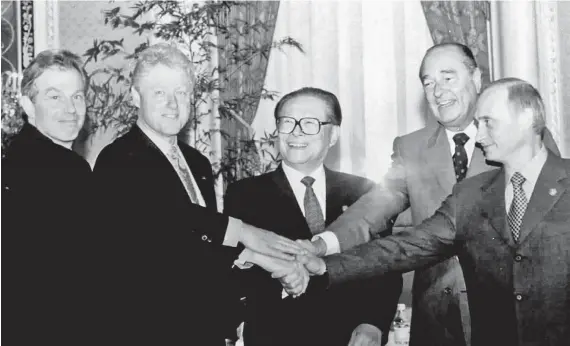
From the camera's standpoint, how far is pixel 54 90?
286 centimetres

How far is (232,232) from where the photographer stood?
2.89 m

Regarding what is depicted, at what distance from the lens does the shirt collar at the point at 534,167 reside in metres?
2.53

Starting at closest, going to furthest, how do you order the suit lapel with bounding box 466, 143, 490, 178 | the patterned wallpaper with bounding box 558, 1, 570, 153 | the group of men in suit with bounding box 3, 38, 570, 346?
1. the group of men in suit with bounding box 3, 38, 570, 346
2. the suit lapel with bounding box 466, 143, 490, 178
3. the patterned wallpaper with bounding box 558, 1, 570, 153

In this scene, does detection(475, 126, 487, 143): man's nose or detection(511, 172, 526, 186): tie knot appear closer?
detection(511, 172, 526, 186): tie knot

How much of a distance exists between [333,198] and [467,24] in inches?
114

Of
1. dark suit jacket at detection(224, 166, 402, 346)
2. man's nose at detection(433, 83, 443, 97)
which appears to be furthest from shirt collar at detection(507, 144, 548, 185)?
dark suit jacket at detection(224, 166, 402, 346)

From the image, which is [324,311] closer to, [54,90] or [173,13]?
[54,90]

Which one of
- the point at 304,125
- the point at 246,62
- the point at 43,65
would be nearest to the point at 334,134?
the point at 304,125

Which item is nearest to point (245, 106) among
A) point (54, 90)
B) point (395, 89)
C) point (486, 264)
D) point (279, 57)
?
point (279, 57)

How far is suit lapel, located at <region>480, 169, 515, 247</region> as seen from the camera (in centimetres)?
250

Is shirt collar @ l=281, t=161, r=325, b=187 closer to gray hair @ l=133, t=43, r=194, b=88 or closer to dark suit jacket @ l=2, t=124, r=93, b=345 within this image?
gray hair @ l=133, t=43, r=194, b=88

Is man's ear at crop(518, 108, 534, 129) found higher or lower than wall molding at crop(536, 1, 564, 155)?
lower

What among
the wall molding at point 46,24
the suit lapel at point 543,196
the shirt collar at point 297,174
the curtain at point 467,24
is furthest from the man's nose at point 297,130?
the wall molding at point 46,24

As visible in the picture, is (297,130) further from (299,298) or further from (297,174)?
(299,298)
